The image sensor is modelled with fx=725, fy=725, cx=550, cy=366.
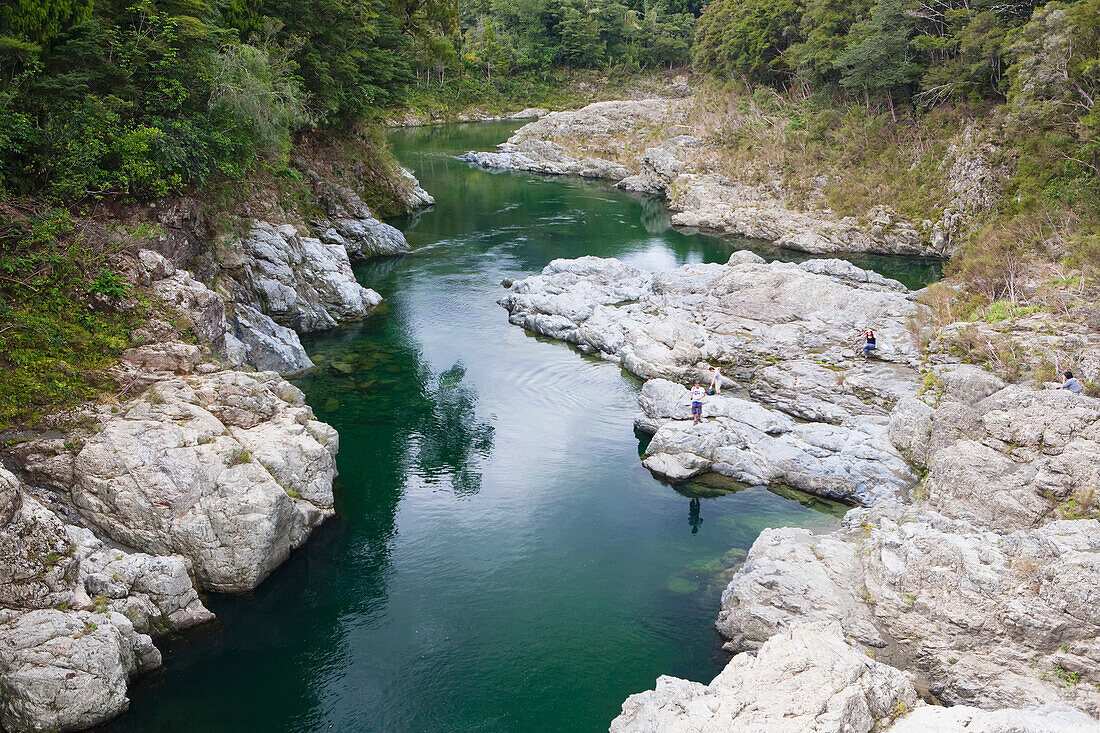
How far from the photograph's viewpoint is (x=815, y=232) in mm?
44250

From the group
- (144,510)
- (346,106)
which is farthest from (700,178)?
(144,510)

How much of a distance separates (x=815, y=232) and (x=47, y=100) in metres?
38.7

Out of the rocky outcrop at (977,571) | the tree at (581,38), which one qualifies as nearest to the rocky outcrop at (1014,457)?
the rocky outcrop at (977,571)

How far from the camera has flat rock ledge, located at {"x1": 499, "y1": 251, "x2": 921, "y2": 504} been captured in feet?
65.0

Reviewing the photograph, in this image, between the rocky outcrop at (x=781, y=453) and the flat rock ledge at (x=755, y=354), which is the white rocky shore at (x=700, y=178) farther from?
the rocky outcrop at (x=781, y=453)

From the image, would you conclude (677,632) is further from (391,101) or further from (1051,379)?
(391,101)

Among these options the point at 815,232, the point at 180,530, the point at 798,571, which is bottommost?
the point at 798,571

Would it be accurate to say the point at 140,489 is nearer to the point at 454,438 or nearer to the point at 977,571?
the point at 454,438

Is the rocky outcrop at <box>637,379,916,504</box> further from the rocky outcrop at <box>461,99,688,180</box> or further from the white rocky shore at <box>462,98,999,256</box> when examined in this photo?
the rocky outcrop at <box>461,99,688,180</box>

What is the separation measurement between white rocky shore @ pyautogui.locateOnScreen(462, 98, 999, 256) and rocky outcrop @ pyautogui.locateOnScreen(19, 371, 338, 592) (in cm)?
3628

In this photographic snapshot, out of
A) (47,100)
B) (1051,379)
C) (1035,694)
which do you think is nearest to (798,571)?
(1035,694)

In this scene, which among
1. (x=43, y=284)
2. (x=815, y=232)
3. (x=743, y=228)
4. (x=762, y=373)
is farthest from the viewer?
(x=743, y=228)

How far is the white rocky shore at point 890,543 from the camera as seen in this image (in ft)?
35.0

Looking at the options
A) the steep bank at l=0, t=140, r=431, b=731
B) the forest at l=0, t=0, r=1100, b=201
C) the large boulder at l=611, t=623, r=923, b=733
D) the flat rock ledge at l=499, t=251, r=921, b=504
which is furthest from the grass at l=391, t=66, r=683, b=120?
the large boulder at l=611, t=623, r=923, b=733
